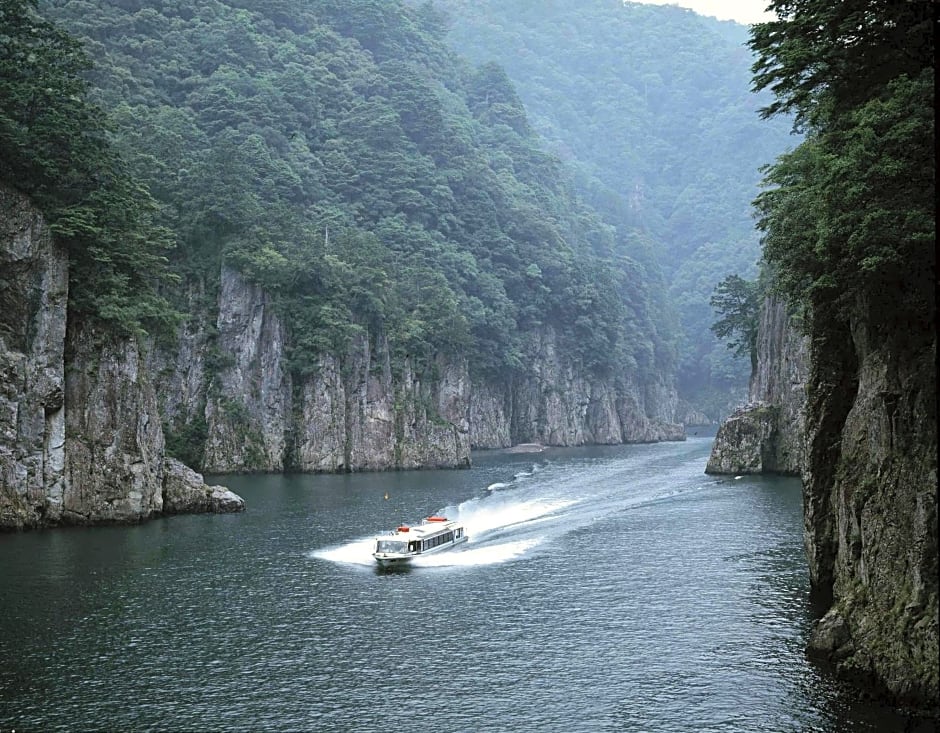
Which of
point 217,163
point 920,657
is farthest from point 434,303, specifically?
point 920,657

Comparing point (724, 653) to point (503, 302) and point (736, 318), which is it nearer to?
point (736, 318)

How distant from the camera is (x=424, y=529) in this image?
163ft

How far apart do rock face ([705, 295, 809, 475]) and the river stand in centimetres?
2232

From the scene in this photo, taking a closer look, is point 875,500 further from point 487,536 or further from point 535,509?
point 535,509

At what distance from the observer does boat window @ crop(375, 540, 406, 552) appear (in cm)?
4631

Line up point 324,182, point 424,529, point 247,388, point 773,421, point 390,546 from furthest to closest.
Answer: point 324,182
point 247,388
point 773,421
point 424,529
point 390,546

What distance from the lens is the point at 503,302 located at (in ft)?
458

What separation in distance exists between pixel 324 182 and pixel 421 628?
97969 millimetres

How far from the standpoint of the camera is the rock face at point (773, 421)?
8012 cm

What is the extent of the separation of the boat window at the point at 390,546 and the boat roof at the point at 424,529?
1.59 feet

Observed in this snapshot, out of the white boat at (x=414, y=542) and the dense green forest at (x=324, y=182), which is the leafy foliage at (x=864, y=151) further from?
the dense green forest at (x=324, y=182)

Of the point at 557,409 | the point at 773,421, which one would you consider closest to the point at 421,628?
the point at 773,421

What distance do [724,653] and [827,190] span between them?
15.2 meters

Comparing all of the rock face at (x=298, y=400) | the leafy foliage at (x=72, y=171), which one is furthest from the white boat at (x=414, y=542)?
the rock face at (x=298, y=400)
